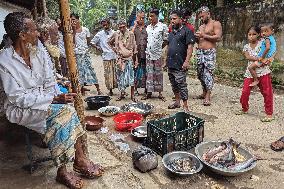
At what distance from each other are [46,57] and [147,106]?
3.10m

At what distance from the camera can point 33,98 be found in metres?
2.97

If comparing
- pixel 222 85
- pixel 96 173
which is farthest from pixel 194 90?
pixel 96 173

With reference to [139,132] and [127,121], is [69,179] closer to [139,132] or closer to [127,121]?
[139,132]

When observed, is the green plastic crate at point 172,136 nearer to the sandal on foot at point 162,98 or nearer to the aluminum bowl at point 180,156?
the aluminum bowl at point 180,156

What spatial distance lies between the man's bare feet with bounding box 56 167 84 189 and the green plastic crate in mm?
1334

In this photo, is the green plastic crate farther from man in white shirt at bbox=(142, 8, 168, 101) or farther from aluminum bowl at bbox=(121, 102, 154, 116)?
man in white shirt at bbox=(142, 8, 168, 101)

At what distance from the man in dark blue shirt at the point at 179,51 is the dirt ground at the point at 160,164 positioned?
2.58 ft

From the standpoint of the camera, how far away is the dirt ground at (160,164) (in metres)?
3.48

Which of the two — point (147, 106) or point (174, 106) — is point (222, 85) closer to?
point (174, 106)

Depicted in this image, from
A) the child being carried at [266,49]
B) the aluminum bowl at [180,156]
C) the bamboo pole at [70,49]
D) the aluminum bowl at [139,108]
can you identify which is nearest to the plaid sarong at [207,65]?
the child being carried at [266,49]

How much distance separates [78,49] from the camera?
7578 mm

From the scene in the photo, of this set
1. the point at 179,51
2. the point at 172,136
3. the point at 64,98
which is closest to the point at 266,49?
the point at 179,51

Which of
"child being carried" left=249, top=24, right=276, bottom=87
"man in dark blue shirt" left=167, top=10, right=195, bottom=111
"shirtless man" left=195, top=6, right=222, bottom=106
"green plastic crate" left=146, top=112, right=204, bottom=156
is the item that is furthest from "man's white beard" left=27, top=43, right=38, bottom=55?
"shirtless man" left=195, top=6, right=222, bottom=106

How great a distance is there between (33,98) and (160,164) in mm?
2004
